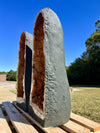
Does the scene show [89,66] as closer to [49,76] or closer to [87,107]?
[87,107]

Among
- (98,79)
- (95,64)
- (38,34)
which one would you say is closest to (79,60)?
(95,64)

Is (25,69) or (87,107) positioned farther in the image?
(87,107)

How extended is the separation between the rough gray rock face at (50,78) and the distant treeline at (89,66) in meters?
17.8

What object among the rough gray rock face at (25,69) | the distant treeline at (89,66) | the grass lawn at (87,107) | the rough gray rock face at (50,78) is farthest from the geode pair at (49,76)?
the distant treeline at (89,66)

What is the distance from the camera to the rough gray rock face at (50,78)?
2.00 meters

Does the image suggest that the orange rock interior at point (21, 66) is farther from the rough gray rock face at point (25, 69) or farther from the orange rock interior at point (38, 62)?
the orange rock interior at point (38, 62)

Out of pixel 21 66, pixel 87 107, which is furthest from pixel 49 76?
pixel 87 107

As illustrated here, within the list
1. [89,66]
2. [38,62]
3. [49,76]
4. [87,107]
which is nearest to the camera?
[49,76]

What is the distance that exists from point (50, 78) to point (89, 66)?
18.4 m

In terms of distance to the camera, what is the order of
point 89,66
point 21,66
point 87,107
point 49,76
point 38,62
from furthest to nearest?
point 89,66
point 87,107
point 21,66
point 38,62
point 49,76

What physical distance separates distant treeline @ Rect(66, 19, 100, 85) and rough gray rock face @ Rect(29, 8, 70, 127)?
703 inches

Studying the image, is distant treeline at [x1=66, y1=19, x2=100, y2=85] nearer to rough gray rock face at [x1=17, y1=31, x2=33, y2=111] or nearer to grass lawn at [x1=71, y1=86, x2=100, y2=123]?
grass lawn at [x1=71, y1=86, x2=100, y2=123]

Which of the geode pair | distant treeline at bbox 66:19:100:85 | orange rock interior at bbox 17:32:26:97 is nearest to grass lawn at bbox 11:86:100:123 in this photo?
the geode pair

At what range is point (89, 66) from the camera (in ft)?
63.1
